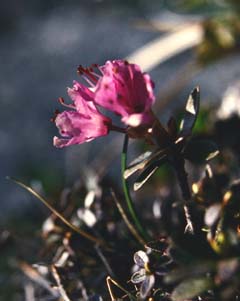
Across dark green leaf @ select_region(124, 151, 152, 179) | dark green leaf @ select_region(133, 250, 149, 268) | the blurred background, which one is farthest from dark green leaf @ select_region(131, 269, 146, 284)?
the blurred background

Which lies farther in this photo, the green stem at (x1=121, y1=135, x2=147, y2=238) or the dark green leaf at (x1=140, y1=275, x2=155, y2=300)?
the green stem at (x1=121, y1=135, x2=147, y2=238)

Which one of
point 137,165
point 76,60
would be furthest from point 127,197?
point 76,60

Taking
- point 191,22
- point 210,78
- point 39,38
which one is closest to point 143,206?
point 191,22

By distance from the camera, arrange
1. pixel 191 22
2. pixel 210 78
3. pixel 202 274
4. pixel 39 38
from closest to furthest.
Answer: pixel 202 274 < pixel 191 22 < pixel 210 78 < pixel 39 38

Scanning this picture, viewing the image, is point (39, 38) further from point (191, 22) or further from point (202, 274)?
point (202, 274)

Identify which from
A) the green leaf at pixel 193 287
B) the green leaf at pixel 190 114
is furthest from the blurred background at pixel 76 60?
the green leaf at pixel 193 287

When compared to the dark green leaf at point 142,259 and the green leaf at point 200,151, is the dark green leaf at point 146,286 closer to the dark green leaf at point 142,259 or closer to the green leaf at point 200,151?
the dark green leaf at point 142,259

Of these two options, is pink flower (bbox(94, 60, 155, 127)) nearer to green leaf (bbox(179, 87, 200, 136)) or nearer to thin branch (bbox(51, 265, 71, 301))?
green leaf (bbox(179, 87, 200, 136))
